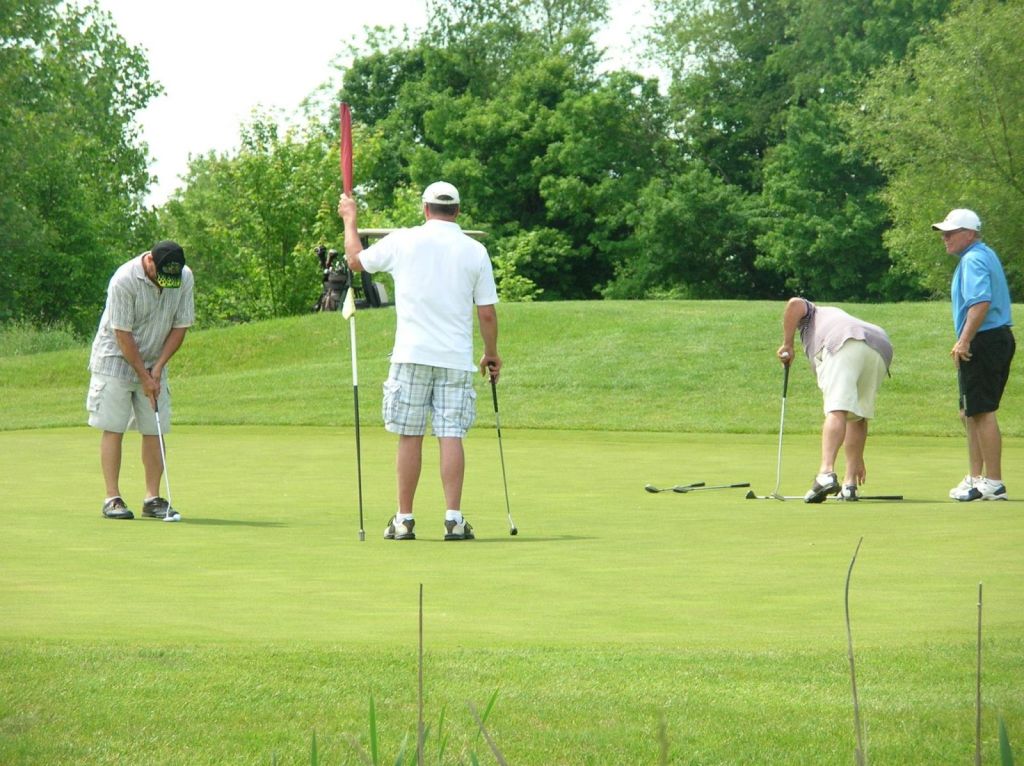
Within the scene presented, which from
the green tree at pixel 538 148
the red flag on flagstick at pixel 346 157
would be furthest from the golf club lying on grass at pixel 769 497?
the green tree at pixel 538 148

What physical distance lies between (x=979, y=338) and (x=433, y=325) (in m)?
4.04

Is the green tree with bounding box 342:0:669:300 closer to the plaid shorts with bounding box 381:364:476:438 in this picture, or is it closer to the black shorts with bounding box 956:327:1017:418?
the black shorts with bounding box 956:327:1017:418

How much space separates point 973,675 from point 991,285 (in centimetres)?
614

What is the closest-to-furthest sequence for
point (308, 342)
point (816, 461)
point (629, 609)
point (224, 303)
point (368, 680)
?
1. point (368, 680)
2. point (629, 609)
3. point (816, 461)
4. point (308, 342)
5. point (224, 303)

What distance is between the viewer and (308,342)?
3103 cm

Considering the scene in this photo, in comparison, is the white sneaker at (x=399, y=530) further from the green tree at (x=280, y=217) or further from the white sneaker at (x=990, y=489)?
the green tree at (x=280, y=217)

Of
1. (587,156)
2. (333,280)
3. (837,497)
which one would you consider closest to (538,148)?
(587,156)

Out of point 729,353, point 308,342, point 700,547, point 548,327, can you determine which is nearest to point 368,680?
point 700,547

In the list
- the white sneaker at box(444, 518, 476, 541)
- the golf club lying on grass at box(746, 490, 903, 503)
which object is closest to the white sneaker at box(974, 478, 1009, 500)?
the golf club lying on grass at box(746, 490, 903, 503)

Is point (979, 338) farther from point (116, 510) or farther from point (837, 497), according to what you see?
point (116, 510)

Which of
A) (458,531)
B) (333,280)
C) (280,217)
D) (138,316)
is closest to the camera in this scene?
(458,531)

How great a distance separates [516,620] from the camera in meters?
5.43

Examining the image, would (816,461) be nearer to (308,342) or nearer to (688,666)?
(688,666)

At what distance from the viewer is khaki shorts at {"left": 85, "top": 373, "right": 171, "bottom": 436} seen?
32.5ft
